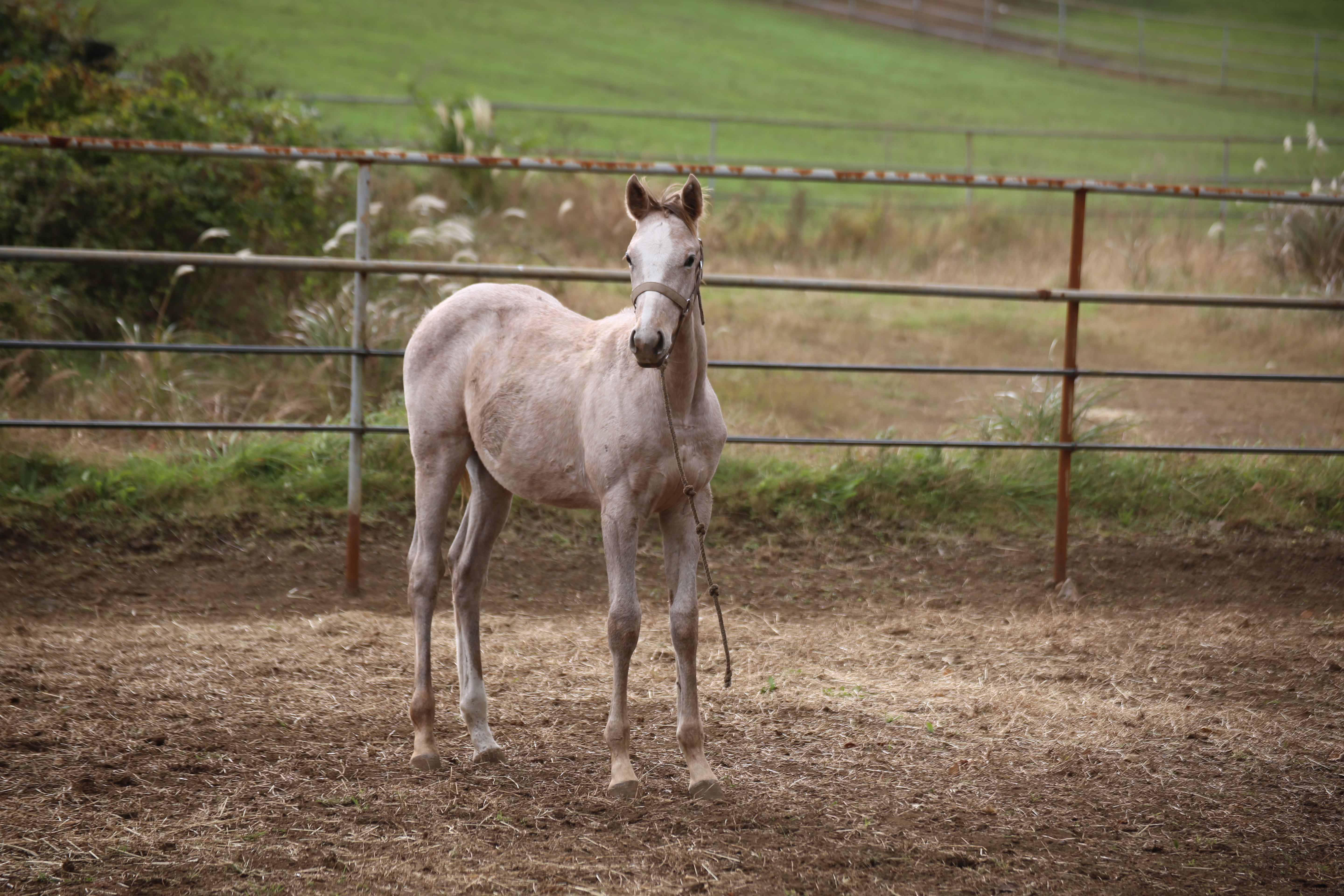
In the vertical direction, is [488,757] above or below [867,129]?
below

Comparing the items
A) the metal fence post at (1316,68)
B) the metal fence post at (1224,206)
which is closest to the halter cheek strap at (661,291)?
the metal fence post at (1224,206)

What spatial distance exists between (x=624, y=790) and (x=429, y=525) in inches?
43.6

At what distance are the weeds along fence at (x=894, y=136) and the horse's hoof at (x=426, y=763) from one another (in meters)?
8.86

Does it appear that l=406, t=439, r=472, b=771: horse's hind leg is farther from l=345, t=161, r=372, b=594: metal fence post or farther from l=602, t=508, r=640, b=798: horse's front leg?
l=345, t=161, r=372, b=594: metal fence post

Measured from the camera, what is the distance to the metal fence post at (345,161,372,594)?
4816 millimetres

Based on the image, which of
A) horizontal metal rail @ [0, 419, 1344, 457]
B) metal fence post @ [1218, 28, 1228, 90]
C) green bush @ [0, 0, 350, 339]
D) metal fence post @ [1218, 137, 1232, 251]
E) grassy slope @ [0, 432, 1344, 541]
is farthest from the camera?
metal fence post @ [1218, 28, 1228, 90]

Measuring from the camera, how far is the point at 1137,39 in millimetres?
27953

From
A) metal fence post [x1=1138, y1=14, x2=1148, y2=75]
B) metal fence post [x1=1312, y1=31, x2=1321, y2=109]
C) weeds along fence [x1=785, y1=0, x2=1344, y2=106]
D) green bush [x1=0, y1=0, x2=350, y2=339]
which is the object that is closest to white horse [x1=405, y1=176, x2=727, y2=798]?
green bush [x1=0, y1=0, x2=350, y2=339]

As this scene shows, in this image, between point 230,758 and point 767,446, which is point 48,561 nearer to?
point 230,758

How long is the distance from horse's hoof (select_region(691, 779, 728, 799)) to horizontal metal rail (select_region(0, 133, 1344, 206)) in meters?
2.54

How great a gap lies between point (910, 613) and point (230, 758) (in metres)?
3.01

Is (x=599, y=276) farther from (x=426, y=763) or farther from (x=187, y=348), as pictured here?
(x=426, y=763)

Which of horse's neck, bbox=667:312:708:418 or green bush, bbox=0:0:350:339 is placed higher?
green bush, bbox=0:0:350:339

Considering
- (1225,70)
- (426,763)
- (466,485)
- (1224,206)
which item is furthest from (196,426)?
(1225,70)
